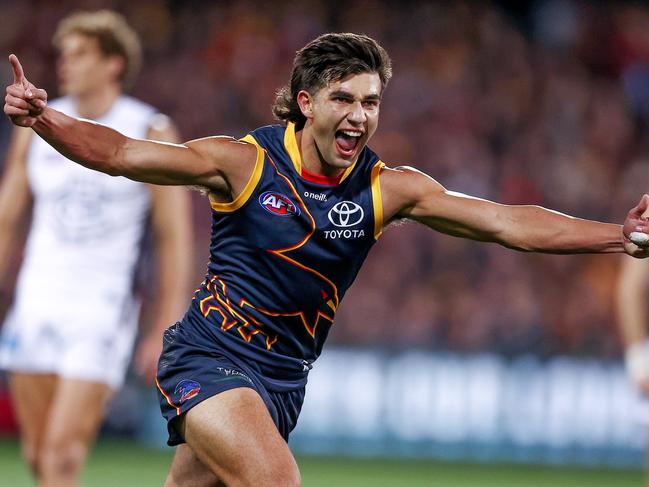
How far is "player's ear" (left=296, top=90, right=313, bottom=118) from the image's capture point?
205 inches

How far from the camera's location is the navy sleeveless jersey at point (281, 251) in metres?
5.06

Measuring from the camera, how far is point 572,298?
1327cm

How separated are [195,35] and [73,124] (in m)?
11.1

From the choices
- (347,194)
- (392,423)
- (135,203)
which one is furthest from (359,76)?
(392,423)

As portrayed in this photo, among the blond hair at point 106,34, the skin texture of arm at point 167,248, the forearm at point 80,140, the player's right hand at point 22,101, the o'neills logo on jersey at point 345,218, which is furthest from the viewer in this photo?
the blond hair at point 106,34

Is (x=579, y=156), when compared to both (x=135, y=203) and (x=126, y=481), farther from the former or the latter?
(x=135, y=203)

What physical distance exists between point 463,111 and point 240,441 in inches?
440

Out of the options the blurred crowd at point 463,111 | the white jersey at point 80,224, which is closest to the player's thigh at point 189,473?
the white jersey at point 80,224

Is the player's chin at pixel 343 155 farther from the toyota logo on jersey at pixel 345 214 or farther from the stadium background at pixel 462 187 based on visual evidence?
the stadium background at pixel 462 187

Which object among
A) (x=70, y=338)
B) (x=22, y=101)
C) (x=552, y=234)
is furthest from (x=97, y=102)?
(x=552, y=234)

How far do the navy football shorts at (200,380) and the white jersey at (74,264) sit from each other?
181cm

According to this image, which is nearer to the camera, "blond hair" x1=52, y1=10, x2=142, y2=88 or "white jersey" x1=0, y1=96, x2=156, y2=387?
"white jersey" x1=0, y1=96, x2=156, y2=387

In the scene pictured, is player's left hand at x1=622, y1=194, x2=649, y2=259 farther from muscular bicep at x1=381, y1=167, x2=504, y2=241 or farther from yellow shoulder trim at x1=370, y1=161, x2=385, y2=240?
yellow shoulder trim at x1=370, y1=161, x2=385, y2=240

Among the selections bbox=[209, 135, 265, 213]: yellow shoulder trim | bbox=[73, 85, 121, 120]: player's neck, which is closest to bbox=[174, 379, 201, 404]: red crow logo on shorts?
bbox=[209, 135, 265, 213]: yellow shoulder trim
